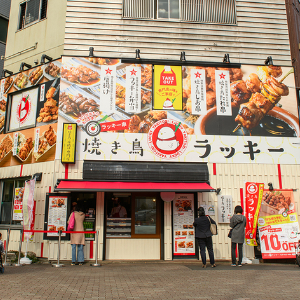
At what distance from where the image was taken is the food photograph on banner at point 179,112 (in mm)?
11242

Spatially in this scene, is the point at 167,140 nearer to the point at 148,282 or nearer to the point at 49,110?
the point at 49,110

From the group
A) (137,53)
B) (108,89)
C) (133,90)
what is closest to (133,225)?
(133,90)

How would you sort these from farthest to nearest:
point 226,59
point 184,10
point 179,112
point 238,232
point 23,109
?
point 184,10 → point 23,109 → point 226,59 → point 179,112 → point 238,232

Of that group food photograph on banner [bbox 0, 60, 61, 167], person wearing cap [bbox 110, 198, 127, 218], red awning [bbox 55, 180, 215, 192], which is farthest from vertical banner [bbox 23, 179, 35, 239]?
person wearing cap [bbox 110, 198, 127, 218]

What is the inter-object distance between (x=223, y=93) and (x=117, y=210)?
19.5ft

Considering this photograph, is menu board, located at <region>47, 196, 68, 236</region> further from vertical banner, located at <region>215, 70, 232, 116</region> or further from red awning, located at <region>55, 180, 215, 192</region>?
vertical banner, located at <region>215, 70, 232, 116</region>

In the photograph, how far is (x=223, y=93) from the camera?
11.9 m

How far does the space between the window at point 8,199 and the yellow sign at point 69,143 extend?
8.94ft

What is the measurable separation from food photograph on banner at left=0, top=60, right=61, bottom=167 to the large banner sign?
7811 mm

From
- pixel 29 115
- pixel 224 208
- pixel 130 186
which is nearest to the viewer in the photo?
pixel 130 186

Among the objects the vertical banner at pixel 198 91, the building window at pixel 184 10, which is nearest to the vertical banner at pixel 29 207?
the vertical banner at pixel 198 91

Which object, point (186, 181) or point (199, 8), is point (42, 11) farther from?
point (186, 181)

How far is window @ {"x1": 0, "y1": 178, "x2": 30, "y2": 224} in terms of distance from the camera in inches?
486

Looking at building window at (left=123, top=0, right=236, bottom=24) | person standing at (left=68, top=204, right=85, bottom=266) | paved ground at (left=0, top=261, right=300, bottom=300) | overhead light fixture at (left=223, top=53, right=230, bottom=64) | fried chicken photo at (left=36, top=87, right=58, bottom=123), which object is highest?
building window at (left=123, top=0, right=236, bottom=24)
